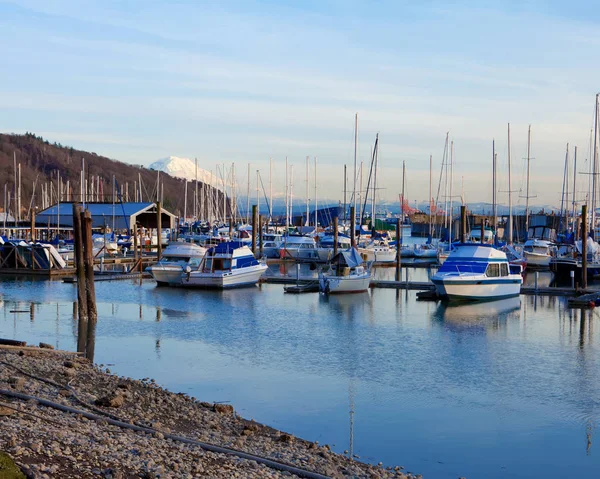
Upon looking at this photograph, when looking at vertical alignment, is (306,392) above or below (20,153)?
below

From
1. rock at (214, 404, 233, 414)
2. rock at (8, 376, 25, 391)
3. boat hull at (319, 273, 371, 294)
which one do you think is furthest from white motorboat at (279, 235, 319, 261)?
rock at (8, 376, 25, 391)

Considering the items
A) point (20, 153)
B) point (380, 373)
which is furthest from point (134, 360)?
point (20, 153)

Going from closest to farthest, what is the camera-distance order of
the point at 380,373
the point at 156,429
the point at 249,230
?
the point at 156,429, the point at 380,373, the point at 249,230

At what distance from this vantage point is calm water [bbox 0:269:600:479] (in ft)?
49.2

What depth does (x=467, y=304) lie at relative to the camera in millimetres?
36938

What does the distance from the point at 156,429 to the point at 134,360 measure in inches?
372

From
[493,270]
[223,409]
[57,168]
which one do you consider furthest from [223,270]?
[57,168]

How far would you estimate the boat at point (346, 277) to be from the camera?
3966 centimetres

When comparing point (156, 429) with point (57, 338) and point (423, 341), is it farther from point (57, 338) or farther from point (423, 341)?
point (423, 341)

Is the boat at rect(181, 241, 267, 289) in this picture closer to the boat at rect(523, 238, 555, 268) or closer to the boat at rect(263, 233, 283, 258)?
the boat at rect(263, 233, 283, 258)

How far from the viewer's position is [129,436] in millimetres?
12266

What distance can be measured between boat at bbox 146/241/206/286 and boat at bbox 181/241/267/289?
1.86ft

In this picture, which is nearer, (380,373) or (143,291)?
(380,373)

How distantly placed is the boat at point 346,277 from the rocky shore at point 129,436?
2210 centimetres
